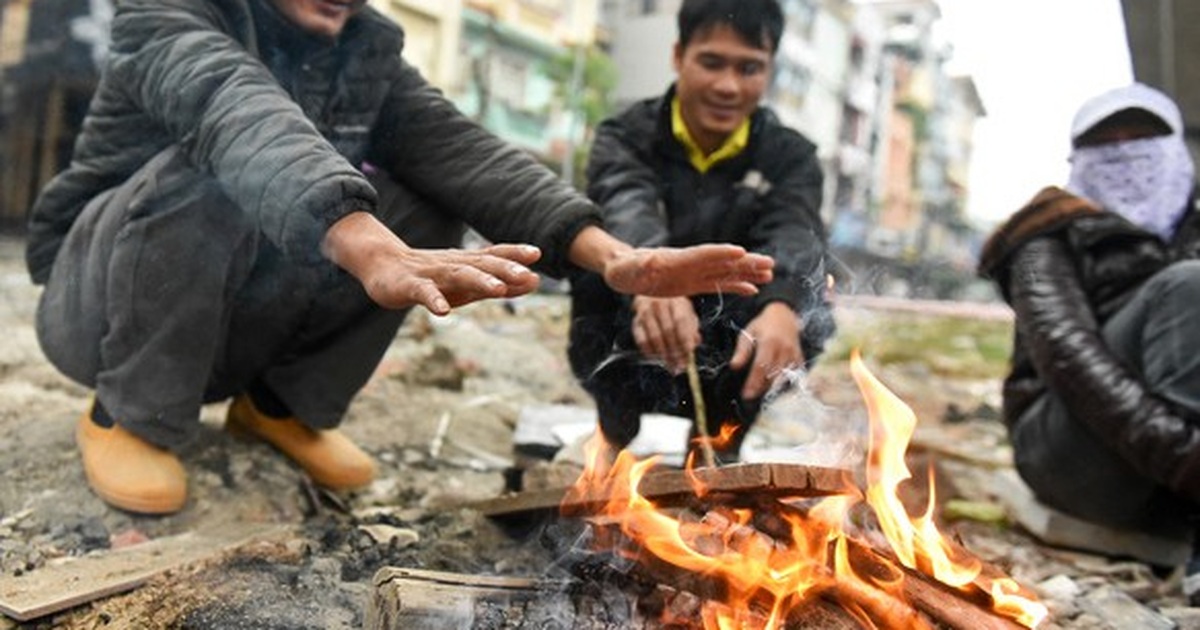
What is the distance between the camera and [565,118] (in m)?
24.0

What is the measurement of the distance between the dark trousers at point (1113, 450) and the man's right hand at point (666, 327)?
Result: 50.9 inches

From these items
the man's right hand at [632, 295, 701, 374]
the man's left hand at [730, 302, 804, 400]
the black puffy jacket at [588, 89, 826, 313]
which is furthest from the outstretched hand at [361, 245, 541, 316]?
the black puffy jacket at [588, 89, 826, 313]

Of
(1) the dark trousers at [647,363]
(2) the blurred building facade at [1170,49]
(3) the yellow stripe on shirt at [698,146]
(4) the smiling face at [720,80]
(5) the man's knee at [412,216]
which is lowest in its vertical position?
(1) the dark trousers at [647,363]

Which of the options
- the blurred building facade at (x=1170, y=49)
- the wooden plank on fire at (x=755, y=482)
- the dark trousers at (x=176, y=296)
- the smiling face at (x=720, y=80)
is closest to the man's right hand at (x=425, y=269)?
the wooden plank on fire at (x=755, y=482)

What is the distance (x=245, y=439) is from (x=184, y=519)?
56cm

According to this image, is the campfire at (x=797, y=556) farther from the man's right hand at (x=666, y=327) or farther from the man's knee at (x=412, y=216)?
the man's knee at (x=412, y=216)

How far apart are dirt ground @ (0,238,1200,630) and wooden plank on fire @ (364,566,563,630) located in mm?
70

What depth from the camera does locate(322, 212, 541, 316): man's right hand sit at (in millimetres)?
1778

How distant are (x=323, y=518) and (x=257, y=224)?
3.07 ft

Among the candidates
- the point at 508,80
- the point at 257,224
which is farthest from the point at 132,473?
the point at 508,80

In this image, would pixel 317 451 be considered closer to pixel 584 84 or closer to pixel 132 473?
pixel 132 473

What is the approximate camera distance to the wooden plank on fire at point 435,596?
5.35 feet

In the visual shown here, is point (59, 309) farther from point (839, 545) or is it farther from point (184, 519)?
point (839, 545)

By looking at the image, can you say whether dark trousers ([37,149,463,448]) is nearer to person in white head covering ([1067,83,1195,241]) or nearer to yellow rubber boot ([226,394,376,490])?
yellow rubber boot ([226,394,376,490])
